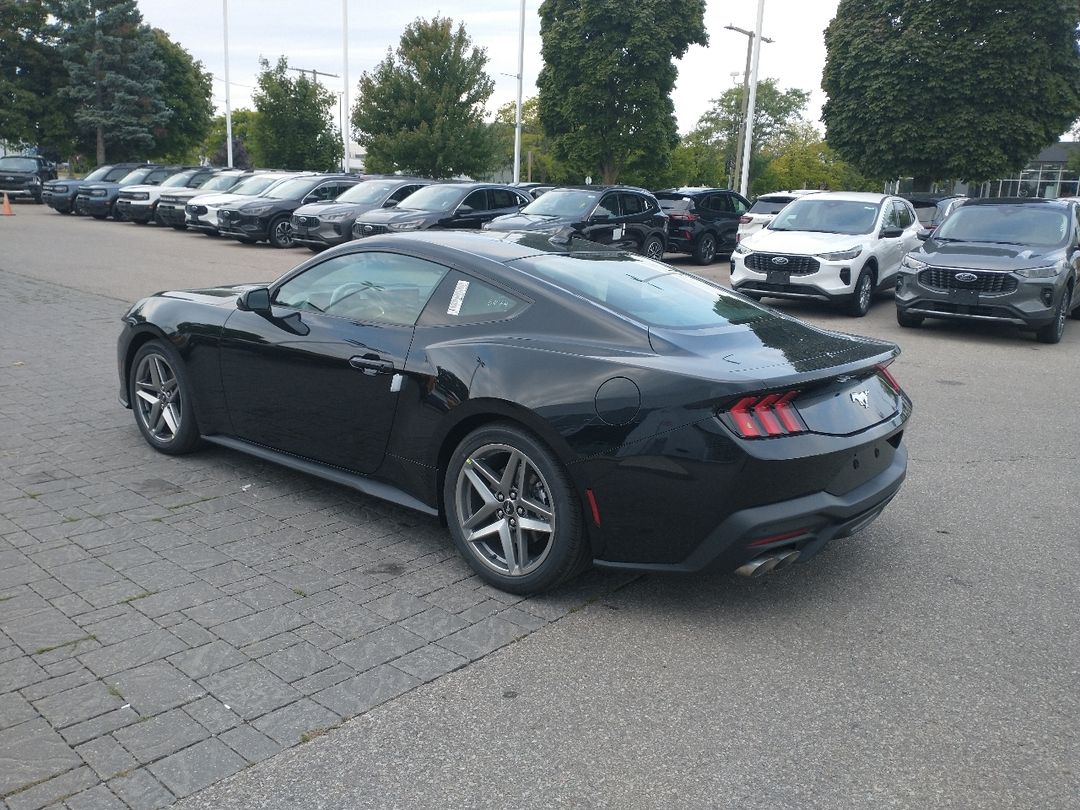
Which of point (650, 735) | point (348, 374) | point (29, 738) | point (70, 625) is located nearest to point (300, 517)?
point (348, 374)

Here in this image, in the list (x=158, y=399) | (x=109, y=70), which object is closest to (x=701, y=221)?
(x=158, y=399)

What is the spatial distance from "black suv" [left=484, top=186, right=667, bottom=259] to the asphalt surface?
534 inches

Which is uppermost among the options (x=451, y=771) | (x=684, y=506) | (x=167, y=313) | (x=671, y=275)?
(x=671, y=275)

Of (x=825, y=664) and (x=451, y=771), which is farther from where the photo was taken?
(x=825, y=664)

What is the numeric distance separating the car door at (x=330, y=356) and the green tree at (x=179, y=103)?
49.5m

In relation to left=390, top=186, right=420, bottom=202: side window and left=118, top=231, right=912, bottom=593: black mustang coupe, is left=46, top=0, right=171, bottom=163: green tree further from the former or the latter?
left=118, top=231, right=912, bottom=593: black mustang coupe

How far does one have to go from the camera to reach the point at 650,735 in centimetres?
318

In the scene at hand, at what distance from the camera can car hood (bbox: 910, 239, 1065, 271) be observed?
1173 centimetres

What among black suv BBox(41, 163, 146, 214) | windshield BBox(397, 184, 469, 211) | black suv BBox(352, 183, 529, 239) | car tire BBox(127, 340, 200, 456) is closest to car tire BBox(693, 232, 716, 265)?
black suv BBox(352, 183, 529, 239)

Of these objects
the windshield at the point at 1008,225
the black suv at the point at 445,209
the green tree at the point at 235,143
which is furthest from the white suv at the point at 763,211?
the green tree at the point at 235,143

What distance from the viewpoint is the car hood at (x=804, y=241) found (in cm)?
1366

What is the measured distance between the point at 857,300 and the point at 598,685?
37.7ft

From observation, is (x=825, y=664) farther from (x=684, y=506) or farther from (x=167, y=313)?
(x=167, y=313)

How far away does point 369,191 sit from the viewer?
2242 centimetres
